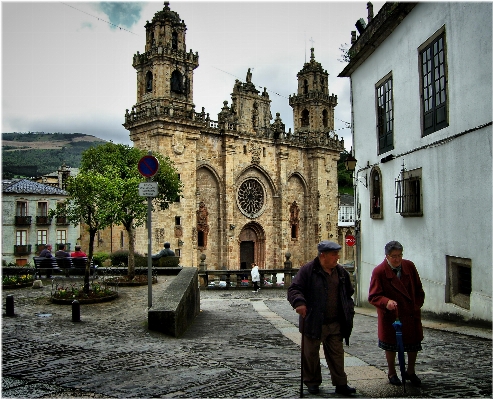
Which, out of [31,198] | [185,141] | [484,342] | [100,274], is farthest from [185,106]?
[484,342]

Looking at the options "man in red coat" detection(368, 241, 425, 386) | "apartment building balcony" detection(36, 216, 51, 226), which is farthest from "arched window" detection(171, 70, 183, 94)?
"man in red coat" detection(368, 241, 425, 386)

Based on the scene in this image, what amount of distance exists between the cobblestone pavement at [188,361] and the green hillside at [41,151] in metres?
69.4

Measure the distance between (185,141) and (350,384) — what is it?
2943 centimetres

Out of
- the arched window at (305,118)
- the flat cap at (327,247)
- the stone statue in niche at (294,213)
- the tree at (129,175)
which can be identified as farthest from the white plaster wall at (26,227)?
the flat cap at (327,247)

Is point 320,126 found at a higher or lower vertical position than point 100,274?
higher

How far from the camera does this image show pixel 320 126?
4500 cm

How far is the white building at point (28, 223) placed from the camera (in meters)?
34.8

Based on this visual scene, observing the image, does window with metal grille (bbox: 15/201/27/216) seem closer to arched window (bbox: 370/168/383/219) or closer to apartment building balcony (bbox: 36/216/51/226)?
apartment building balcony (bbox: 36/216/51/226)

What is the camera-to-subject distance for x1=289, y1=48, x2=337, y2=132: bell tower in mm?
44969

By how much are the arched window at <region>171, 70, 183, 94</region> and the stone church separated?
7cm

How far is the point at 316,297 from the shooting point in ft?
16.1

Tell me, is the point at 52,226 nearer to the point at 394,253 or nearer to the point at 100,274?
the point at 100,274

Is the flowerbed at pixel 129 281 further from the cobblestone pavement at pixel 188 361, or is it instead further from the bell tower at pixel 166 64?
the bell tower at pixel 166 64

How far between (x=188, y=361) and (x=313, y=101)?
135 feet
